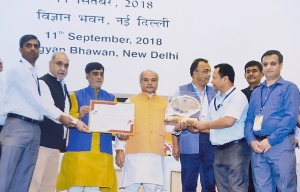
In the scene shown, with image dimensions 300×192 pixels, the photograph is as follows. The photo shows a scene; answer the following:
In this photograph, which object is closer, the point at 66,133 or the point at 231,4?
the point at 66,133

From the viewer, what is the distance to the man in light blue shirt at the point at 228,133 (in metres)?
3.65

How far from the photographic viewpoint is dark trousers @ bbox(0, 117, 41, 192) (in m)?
3.57

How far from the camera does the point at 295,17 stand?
471cm

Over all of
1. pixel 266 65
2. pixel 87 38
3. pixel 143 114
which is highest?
pixel 87 38

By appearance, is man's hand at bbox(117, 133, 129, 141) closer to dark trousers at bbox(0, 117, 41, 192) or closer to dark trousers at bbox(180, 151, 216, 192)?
dark trousers at bbox(180, 151, 216, 192)

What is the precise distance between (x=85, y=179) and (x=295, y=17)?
299cm

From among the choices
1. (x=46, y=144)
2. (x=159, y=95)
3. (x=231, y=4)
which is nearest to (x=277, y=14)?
(x=231, y=4)

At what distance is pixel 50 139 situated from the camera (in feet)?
12.6

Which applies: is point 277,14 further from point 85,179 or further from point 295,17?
point 85,179

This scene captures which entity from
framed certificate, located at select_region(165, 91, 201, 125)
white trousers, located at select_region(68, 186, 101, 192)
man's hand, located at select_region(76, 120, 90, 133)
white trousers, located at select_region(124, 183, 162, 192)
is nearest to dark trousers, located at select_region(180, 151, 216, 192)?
white trousers, located at select_region(124, 183, 162, 192)

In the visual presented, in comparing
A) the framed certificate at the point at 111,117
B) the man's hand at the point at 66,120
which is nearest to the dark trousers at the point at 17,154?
the man's hand at the point at 66,120

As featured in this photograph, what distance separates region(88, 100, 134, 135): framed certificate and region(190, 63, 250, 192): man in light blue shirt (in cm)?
63

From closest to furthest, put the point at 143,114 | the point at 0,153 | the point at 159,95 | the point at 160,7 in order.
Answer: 1. the point at 0,153
2. the point at 143,114
3. the point at 159,95
4. the point at 160,7

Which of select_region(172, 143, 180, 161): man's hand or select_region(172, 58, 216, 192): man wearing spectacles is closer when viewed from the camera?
select_region(172, 58, 216, 192): man wearing spectacles
